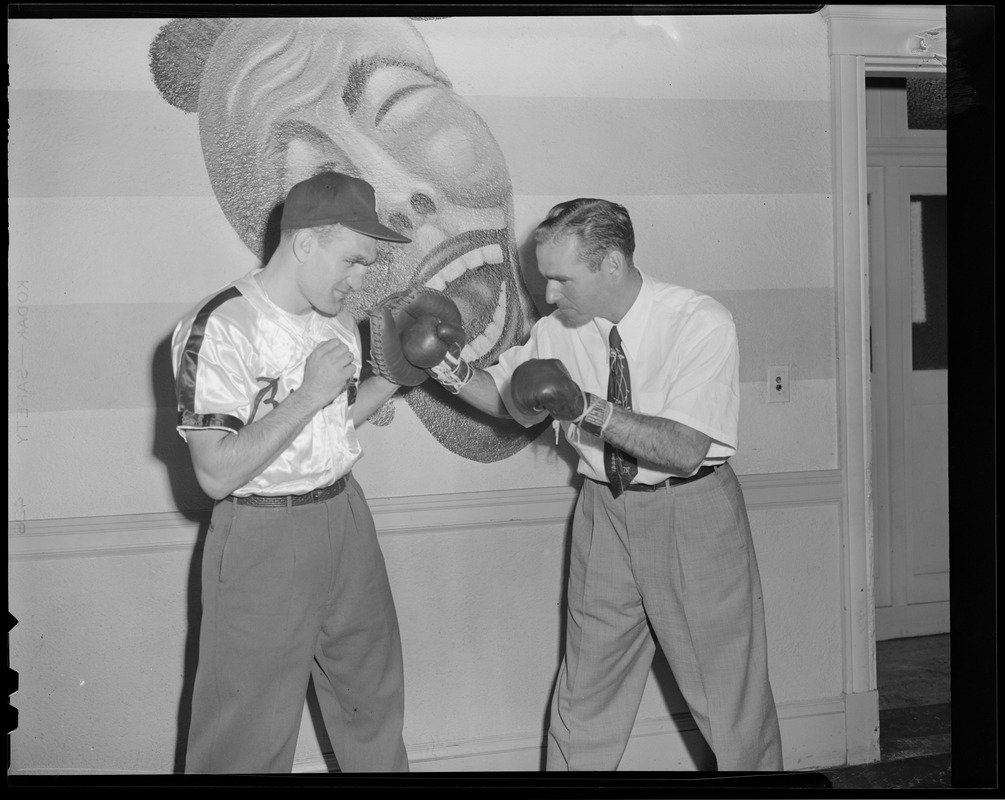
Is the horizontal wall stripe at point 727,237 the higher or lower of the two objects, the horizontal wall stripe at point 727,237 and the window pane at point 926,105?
the lower

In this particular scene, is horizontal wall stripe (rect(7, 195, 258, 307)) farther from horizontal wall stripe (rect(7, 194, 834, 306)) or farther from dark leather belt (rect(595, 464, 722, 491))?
dark leather belt (rect(595, 464, 722, 491))

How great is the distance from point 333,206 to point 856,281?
1474mm

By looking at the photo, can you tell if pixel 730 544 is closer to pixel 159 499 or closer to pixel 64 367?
pixel 159 499

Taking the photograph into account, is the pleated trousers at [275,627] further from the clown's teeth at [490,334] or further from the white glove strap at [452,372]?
the clown's teeth at [490,334]

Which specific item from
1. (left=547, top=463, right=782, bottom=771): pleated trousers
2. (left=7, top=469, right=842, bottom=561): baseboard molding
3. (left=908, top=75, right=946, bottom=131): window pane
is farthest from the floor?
(left=908, top=75, right=946, bottom=131): window pane

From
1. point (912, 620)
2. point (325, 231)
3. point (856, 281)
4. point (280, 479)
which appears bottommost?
point (912, 620)

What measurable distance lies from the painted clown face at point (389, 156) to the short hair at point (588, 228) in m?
0.14

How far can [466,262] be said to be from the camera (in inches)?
97.0

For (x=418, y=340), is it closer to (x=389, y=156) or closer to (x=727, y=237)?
(x=389, y=156)

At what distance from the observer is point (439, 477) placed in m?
2.50

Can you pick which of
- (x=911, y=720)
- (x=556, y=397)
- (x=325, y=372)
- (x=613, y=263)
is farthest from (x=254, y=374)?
(x=911, y=720)

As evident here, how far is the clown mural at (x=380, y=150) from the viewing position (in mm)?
2355

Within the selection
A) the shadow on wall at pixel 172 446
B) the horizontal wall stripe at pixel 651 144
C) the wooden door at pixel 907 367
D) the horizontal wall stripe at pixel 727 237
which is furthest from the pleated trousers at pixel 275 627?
the wooden door at pixel 907 367

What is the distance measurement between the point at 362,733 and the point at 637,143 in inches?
67.8
